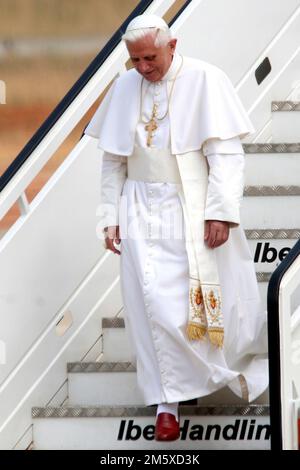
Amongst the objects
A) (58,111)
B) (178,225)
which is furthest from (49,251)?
(178,225)

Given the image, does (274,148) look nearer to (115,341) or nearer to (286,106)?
(286,106)

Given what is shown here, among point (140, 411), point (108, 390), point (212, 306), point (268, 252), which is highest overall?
point (268, 252)

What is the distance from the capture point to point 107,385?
23.7 feet

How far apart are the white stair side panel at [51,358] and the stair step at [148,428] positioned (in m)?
0.22

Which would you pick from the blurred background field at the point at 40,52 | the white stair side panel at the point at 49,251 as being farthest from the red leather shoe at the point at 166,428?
the blurred background field at the point at 40,52

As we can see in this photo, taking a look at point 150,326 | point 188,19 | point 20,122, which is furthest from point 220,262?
point 20,122

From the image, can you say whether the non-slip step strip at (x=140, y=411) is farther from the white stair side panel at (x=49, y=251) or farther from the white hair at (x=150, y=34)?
the white hair at (x=150, y=34)

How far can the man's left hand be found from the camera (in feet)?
22.2

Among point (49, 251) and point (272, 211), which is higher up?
point (272, 211)

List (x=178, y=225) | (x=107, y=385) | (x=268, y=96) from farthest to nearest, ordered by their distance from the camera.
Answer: (x=268, y=96), (x=107, y=385), (x=178, y=225)

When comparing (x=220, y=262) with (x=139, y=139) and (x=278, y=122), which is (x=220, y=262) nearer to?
(x=139, y=139)

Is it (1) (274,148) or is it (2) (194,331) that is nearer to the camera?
(2) (194,331)

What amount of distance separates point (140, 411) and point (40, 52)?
246 inches

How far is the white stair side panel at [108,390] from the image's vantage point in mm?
7191
